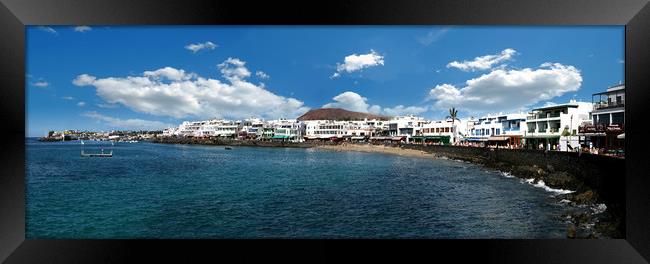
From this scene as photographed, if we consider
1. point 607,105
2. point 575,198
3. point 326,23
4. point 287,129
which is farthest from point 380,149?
→ point 326,23

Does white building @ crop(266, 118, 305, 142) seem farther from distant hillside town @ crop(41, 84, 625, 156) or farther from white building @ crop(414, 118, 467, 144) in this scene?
white building @ crop(414, 118, 467, 144)

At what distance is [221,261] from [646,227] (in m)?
3.85

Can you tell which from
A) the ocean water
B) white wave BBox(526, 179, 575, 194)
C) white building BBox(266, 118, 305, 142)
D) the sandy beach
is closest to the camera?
the ocean water

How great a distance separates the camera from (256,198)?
8.54m

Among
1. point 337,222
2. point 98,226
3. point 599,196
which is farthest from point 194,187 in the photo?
point 599,196

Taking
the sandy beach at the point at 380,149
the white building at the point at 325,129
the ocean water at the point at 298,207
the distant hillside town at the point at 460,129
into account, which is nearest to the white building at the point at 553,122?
the distant hillside town at the point at 460,129

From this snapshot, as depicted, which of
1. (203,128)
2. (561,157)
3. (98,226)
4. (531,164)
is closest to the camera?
(98,226)

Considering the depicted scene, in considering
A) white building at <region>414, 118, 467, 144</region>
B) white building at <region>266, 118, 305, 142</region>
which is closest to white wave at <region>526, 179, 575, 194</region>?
white building at <region>414, 118, 467, 144</region>

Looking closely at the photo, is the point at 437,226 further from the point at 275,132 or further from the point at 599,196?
the point at 275,132

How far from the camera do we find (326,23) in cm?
305

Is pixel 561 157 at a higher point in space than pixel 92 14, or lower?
lower

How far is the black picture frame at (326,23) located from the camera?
297 cm

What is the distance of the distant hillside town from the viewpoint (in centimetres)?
898

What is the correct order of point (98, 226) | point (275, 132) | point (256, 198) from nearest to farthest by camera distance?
point (98, 226), point (256, 198), point (275, 132)
